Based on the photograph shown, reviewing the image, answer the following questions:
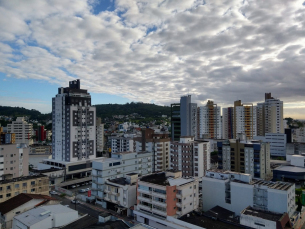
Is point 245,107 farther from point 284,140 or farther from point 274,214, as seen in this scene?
point 274,214

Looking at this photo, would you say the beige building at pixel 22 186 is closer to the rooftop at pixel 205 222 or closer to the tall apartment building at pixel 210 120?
the rooftop at pixel 205 222

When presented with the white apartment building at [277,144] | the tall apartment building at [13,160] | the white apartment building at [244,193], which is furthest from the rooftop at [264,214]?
the white apartment building at [277,144]

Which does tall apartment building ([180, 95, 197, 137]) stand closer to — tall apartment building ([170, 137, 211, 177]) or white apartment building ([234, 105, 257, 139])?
white apartment building ([234, 105, 257, 139])

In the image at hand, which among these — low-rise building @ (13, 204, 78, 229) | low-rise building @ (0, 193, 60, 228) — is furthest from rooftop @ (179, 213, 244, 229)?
low-rise building @ (0, 193, 60, 228)

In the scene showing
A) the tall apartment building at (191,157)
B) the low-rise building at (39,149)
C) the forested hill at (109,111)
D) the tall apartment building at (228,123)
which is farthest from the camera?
the forested hill at (109,111)

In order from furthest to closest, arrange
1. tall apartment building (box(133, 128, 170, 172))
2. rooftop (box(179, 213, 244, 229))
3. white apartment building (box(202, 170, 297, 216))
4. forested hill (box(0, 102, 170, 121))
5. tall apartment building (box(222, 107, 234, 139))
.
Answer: forested hill (box(0, 102, 170, 121))
tall apartment building (box(222, 107, 234, 139))
tall apartment building (box(133, 128, 170, 172))
white apartment building (box(202, 170, 297, 216))
rooftop (box(179, 213, 244, 229))

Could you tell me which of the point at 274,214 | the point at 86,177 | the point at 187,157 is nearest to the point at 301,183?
the point at 187,157
